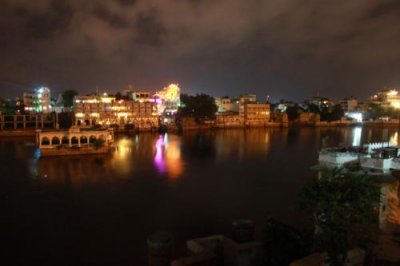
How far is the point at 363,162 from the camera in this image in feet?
38.3

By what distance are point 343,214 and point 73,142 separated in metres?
37.3

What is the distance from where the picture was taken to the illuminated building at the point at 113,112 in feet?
222

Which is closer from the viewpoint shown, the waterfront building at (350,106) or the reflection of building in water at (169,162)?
the reflection of building in water at (169,162)

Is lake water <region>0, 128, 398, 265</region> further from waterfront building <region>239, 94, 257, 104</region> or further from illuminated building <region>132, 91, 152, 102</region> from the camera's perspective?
waterfront building <region>239, 94, 257, 104</region>

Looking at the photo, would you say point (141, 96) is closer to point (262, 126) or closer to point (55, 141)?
point (262, 126)

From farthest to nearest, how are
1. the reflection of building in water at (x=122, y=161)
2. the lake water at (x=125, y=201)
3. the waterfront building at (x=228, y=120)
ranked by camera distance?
the waterfront building at (x=228, y=120) → the reflection of building in water at (x=122, y=161) → the lake water at (x=125, y=201)

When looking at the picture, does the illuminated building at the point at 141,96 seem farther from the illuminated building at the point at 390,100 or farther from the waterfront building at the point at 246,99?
the illuminated building at the point at 390,100

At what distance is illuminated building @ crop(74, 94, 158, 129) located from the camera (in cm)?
6775

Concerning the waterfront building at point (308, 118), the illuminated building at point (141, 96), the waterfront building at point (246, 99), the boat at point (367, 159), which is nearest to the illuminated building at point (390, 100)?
the waterfront building at point (308, 118)

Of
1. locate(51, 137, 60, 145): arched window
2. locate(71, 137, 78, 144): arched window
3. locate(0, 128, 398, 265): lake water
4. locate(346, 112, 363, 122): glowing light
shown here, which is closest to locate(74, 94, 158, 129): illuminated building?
locate(51, 137, 60, 145): arched window

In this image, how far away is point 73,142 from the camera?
125 ft

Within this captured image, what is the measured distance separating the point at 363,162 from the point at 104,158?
2714 centimetres

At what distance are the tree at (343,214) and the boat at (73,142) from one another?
34.2 meters

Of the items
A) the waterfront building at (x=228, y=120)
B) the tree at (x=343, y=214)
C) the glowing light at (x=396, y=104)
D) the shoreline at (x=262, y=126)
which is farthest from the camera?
the glowing light at (x=396, y=104)
